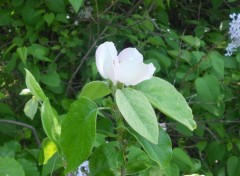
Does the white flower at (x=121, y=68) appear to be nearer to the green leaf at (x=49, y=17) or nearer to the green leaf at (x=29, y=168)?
the green leaf at (x=29, y=168)

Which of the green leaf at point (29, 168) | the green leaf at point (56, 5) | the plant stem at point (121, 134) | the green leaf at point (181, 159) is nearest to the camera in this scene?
the plant stem at point (121, 134)

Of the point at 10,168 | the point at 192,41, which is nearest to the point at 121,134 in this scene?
the point at 10,168

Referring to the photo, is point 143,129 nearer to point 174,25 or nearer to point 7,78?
point 7,78

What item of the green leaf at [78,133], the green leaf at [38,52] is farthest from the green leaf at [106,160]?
the green leaf at [38,52]

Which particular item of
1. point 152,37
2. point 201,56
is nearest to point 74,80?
point 152,37

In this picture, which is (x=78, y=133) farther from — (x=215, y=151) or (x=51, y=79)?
(x=215, y=151)

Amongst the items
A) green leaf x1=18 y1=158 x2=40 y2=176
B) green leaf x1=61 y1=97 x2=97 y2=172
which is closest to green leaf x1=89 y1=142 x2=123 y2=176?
green leaf x1=61 y1=97 x2=97 y2=172
